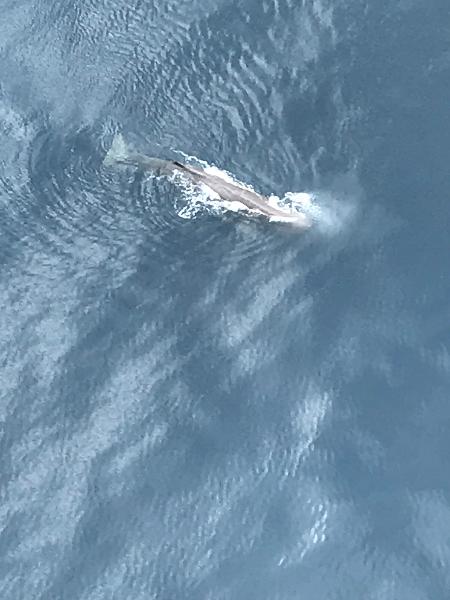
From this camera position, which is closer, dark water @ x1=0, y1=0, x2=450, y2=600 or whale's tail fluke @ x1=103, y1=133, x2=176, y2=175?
dark water @ x1=0, y1=0, x2=450, y2=600

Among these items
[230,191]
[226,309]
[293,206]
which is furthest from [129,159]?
[226,309]

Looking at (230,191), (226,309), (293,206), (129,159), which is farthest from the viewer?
(129,159)

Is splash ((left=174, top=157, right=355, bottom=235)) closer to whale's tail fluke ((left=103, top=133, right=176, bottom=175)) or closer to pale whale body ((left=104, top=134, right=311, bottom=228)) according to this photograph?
pale whale body ((left=104, top=134, right=311, bottom=228))

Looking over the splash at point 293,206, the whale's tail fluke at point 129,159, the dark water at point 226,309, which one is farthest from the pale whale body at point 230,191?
the dark water at point 226,309

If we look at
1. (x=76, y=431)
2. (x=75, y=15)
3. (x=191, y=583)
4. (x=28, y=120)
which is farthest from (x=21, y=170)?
(x=191, y=583)

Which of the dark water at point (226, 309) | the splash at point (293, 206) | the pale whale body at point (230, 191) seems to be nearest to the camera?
the dark water at point (226, 309)

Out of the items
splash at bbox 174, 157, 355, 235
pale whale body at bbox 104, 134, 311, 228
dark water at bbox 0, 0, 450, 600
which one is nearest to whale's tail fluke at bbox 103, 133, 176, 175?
pale whale body at bbox 104, 134, 311, 228

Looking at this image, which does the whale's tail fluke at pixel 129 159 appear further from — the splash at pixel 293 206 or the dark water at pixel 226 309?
the splash at pixel 293 206

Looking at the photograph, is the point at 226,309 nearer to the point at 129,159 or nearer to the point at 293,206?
the point at 293,206

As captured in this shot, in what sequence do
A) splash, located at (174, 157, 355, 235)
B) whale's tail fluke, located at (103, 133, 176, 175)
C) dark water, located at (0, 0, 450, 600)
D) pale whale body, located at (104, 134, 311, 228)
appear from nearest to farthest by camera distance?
dark water, located at (0, 0, 450, 600) → pale whale body, located at (104, 134, 311, 228) → splash, located at (174, 157, 355, 235) → whale's tail fluke, located at (103, 133, 176, 175)
